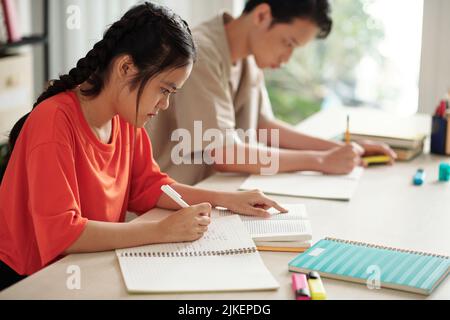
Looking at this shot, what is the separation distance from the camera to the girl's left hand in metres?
1.49

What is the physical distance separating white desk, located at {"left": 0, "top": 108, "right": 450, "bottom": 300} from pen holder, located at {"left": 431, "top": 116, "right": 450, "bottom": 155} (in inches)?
1.9

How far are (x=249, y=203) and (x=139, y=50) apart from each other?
417mm

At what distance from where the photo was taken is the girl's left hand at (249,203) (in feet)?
4.88

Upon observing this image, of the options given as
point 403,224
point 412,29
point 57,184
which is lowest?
point 403,224

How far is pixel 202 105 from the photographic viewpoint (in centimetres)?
187

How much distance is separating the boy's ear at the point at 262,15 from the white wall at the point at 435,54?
1048 millimetres

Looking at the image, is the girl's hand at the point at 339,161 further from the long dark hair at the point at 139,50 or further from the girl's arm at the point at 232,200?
the long dark hair at the point at 139,50

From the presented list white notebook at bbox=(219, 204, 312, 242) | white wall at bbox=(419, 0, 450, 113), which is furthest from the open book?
white wall at bbox=(419, 0, 450, 113)

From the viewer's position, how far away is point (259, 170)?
1867 millimetres

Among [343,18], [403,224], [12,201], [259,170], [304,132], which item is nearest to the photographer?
[12,201]

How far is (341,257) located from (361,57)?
7.54ft
